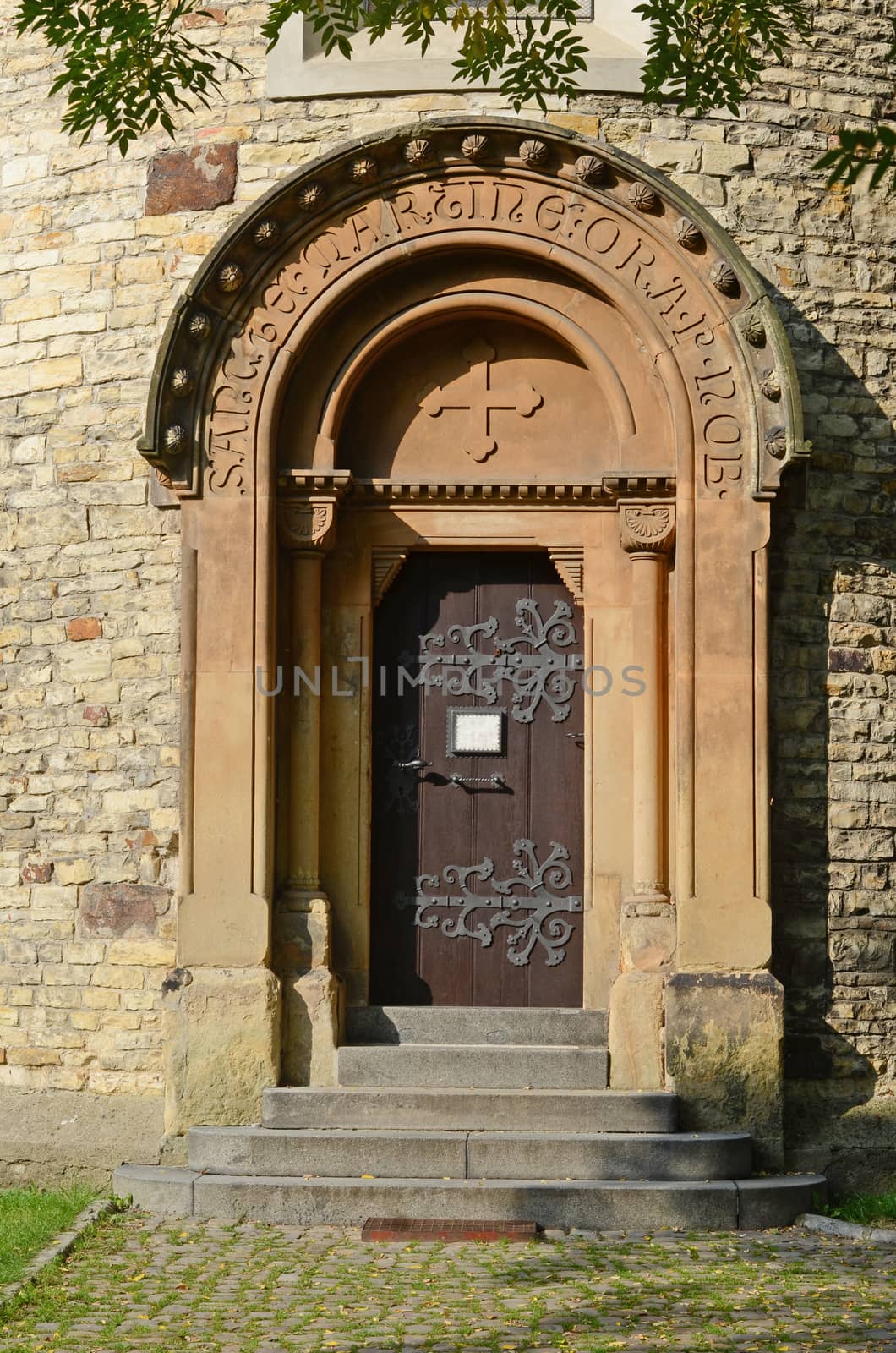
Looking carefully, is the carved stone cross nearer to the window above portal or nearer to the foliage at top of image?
the window above portal

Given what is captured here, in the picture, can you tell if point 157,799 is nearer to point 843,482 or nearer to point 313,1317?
point 313,1317

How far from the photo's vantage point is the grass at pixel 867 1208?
6898 mm

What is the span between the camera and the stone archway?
286 inches

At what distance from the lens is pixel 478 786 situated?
7.95m

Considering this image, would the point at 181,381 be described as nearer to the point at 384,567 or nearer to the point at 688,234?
the point at 384,567

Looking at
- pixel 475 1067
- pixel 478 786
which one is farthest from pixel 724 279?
pixel 475 1067

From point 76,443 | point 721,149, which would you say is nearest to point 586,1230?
point 76,443

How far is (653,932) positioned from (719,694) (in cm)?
115

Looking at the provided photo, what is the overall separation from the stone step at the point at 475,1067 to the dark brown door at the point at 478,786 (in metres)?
0.60

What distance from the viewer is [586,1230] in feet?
21.0

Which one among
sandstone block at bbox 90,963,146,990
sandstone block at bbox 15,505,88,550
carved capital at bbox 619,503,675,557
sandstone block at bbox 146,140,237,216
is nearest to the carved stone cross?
carved capital at bbox 619,503,675,557

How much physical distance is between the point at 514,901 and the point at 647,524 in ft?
6.48

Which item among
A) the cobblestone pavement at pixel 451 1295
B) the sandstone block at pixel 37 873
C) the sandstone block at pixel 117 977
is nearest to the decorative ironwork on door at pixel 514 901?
the sandstone block at pixel 117 977

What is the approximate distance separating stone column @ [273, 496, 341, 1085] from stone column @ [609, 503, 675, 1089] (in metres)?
1.37
